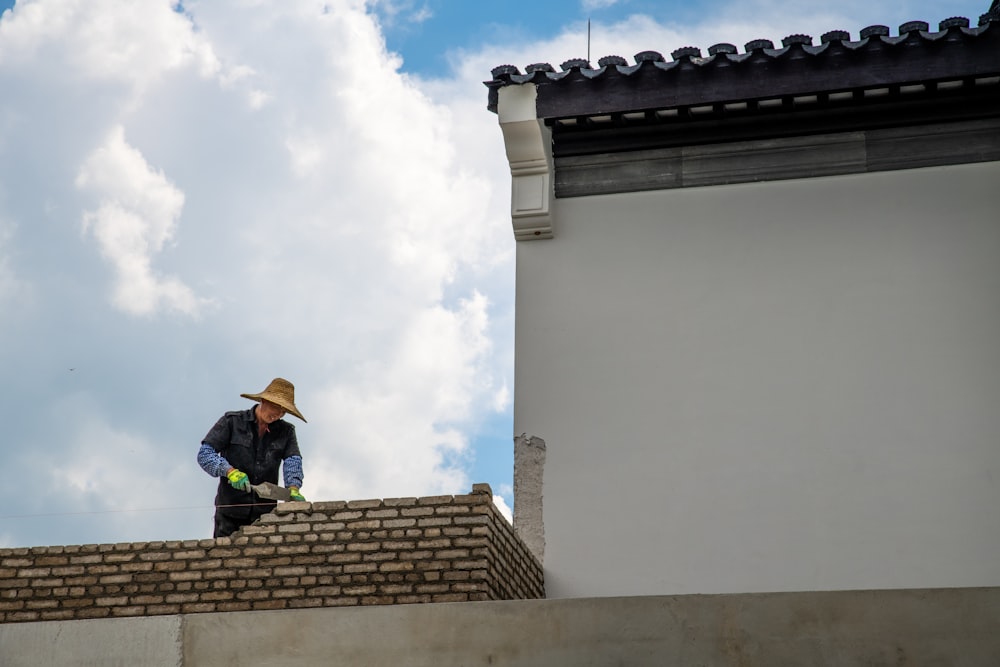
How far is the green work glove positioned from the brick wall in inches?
35.0

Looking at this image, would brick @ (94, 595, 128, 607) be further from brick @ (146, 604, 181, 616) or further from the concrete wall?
the concrete wall

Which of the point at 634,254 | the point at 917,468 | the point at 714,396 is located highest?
the point at 634,254

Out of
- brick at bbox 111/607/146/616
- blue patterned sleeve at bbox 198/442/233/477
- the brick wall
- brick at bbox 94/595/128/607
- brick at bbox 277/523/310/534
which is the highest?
blue patterned sleeve at bbox 198/442/233/477

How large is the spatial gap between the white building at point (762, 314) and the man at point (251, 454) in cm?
185

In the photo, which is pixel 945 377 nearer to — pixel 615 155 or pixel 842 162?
pixel 842 162

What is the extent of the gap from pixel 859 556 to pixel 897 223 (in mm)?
2761

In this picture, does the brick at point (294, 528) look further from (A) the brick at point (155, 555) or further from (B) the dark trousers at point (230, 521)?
(B) the dark trousers at point (230, 521)

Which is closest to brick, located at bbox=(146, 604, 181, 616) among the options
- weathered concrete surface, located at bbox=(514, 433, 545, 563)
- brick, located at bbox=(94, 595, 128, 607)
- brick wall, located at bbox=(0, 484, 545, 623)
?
brick wall, located at bbox=(0, 484, 545, 623)

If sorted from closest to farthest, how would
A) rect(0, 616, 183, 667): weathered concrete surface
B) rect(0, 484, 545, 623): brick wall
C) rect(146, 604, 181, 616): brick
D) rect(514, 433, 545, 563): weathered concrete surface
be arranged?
rect(0, 616, 183, 667): weathered concrete surface → rect(0, 484, 545, 623): brick wall → rect(146, 604, 181, 616): brick → rect(514, 433, 545, 563): weathered concrete surface

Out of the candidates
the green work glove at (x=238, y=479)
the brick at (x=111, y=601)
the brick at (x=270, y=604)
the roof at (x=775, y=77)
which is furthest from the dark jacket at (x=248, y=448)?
the roof at (x=775, y=77)

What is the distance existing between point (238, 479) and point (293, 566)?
1.32 meters

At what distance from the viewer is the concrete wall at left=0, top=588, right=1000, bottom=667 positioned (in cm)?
681

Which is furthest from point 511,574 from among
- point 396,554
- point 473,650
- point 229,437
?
point 229,437

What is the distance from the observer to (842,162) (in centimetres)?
1091
